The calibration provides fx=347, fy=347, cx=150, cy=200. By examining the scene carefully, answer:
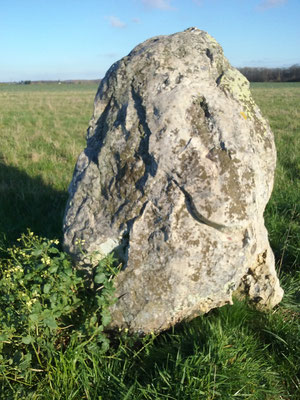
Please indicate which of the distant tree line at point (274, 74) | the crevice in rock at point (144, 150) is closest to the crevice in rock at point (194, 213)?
the crevice in rock at point (144, 150)

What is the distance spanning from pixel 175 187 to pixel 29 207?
340 cm

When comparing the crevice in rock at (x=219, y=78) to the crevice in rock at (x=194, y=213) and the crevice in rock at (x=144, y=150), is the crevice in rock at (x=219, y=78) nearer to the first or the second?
the crevice in rock at (x=144, y=150)

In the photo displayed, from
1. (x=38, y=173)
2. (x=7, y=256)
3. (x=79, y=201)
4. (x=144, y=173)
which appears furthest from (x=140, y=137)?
(x=38, y=173)

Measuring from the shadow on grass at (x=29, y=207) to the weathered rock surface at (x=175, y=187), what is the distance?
1635mm

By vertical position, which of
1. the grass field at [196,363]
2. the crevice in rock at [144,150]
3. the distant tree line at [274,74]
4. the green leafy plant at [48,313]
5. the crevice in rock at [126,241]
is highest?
the distant tree line at [274,74]

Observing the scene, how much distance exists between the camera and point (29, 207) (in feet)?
17.9

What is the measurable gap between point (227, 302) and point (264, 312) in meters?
0.48

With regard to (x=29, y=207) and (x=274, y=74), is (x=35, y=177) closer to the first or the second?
(x=29, y=207)

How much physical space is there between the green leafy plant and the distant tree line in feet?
296

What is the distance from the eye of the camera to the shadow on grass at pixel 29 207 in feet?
15.7

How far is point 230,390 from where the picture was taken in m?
2.36

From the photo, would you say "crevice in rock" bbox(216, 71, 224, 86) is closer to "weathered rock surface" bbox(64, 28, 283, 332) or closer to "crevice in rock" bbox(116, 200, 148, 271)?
"weathered rock surface" bbox(64, 28, 283, 332)

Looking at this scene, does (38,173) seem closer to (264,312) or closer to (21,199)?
(21,199)

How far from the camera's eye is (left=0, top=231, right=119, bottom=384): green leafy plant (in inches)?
96.7
